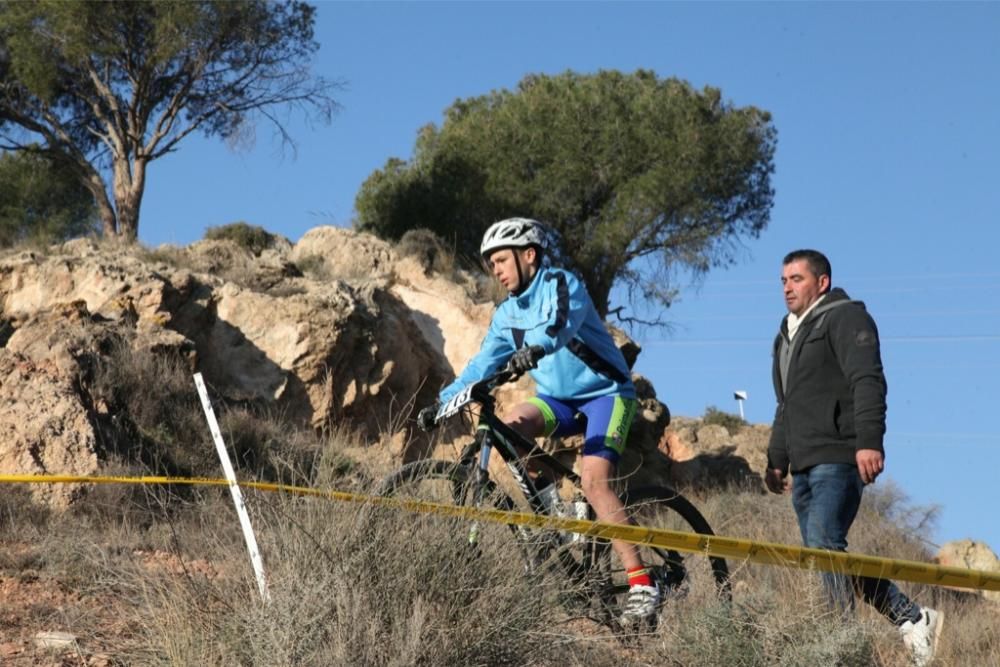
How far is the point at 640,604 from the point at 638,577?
0.21 m

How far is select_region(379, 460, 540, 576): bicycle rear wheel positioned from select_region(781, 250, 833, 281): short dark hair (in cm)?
179

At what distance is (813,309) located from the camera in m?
6.16

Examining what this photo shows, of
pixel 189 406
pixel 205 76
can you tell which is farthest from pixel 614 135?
pixel 189 406

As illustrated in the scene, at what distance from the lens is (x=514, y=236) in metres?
6.12

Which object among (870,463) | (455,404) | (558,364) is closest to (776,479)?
(870,463)

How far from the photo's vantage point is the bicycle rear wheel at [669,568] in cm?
568

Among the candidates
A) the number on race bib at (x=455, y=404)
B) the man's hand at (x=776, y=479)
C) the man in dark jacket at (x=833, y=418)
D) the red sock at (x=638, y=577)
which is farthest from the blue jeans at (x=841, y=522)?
the number on race bib at (x=455, y=404)

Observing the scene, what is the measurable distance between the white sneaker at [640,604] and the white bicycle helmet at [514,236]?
1581mm

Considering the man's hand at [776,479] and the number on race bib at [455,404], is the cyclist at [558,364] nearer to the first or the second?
the number on race bib at [455,404]

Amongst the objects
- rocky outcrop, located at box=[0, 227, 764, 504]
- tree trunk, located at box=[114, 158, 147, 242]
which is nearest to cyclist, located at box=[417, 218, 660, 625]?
rocky outcrop, located at box=[0, 227, 764, 504]

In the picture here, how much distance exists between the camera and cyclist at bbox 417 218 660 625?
5.91 metres

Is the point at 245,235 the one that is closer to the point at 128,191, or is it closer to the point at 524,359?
the point at 128,191

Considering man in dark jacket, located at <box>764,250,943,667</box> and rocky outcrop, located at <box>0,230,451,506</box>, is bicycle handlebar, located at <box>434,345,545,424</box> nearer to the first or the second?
man in dark jacket, located at <box>764,250,943,667</box>

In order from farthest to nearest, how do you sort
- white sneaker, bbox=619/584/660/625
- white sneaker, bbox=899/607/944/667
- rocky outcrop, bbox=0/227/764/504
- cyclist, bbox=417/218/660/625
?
rocky outcrop, bbox=0/227/764/504
cyclist, bbox=417/218/660/625
white sneaker, bbox=899/607/944/667
white sneaker, bbox=619/584/660/625
